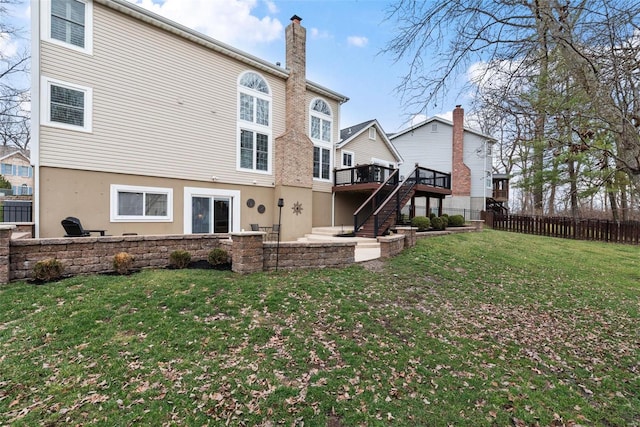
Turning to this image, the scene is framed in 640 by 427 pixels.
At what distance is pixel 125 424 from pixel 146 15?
36.9 feet

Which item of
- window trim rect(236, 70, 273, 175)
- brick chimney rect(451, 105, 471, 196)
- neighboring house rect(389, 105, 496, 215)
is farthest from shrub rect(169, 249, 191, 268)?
brick chimney rect(451, 105, 471, 196)

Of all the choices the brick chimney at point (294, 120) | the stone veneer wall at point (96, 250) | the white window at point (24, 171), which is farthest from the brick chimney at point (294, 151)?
the white window at point (24, 171)

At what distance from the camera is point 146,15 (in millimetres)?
9328

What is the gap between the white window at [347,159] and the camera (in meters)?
15.8

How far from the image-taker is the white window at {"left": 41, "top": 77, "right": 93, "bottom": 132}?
7.82 m

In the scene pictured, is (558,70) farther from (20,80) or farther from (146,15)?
(20,80)

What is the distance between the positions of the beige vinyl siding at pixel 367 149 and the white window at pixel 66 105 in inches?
415

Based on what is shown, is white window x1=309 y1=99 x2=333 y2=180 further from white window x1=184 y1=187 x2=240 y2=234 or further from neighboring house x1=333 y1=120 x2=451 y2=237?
white window x1=184 y1=187 x2=240 y2=234

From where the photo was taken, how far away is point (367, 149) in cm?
1695

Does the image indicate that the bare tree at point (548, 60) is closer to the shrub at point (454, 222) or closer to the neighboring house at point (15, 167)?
the shrub at point (454, 222)

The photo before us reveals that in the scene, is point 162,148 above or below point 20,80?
below

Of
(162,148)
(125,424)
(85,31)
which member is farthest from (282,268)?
(85,31)

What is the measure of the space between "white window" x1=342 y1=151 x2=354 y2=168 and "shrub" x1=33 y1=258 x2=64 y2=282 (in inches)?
492

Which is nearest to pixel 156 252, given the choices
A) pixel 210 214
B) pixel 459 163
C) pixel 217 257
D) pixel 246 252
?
pixel 217 257
